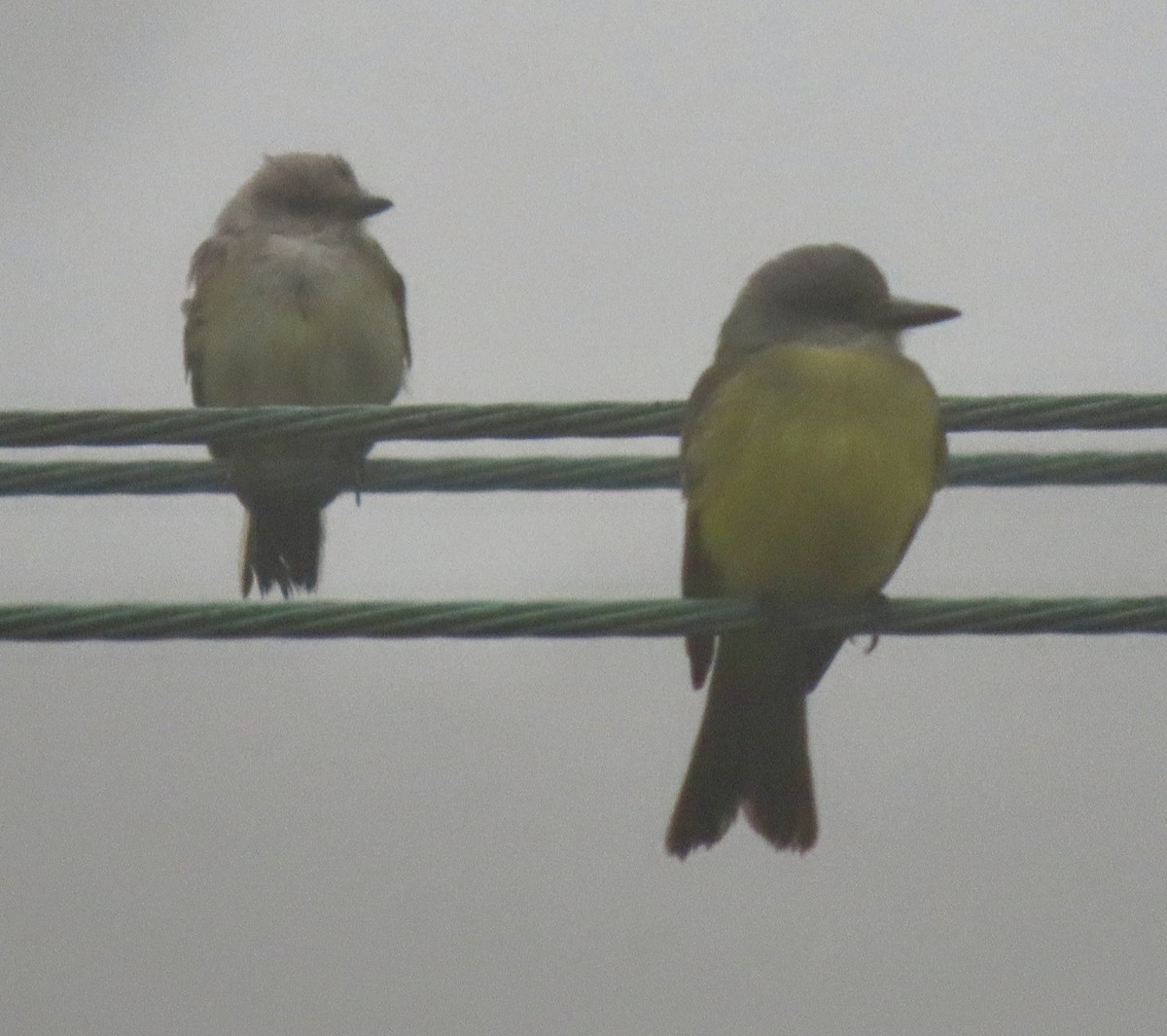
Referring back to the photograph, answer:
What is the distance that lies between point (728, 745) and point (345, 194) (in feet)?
11.2

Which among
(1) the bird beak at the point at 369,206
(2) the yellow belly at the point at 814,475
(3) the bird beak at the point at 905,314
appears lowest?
(2) the yellow belly at the point at 814,475

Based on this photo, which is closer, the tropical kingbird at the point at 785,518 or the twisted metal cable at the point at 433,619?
the twisted metal cable at the point at 433,619

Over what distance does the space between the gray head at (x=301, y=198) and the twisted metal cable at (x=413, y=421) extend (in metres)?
3.41

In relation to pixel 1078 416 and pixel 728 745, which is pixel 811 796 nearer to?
pixel 728 745

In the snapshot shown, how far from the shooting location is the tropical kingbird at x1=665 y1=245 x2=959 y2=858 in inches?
212

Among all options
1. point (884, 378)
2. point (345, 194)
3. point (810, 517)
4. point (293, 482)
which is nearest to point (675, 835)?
point (810, 517)

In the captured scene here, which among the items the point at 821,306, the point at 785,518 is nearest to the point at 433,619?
the point at 785,518

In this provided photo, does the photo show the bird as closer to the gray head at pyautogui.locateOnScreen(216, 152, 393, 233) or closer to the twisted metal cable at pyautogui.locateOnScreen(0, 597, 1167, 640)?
the gray head at pyautogui.locateOnScreen(216, 152, 393, 233)

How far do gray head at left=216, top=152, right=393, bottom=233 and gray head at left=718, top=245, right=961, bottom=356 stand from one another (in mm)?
2647

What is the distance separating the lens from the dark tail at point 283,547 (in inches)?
335

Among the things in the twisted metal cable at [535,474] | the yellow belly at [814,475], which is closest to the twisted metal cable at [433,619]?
the twisted metal cable at [535,474]

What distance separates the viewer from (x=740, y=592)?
5.50 m

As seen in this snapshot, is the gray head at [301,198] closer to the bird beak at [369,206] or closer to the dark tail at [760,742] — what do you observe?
the bird beak at [369,206]

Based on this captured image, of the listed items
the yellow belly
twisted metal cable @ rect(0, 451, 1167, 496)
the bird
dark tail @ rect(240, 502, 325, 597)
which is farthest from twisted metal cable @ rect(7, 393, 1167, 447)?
dark tail @ rect(240, 502, 325, 597)
